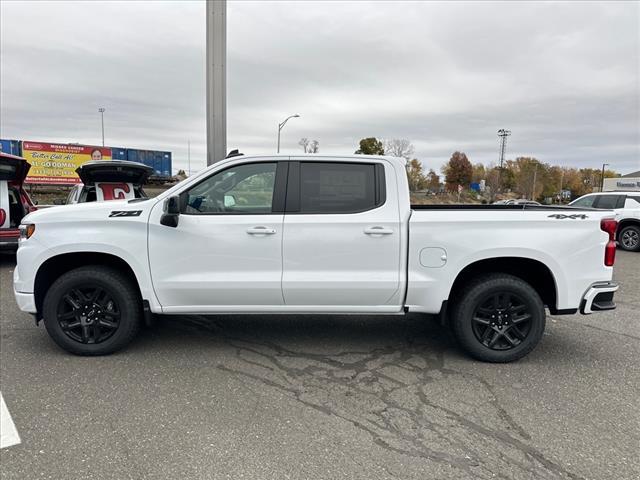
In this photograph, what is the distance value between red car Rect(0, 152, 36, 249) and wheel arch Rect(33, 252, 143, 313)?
4.89 m

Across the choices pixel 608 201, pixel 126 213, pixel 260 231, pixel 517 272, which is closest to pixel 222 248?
pixel 260 231

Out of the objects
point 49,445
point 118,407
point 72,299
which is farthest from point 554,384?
point 72,299

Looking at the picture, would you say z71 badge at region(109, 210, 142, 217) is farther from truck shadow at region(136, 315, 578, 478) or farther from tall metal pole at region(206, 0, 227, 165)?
tall metal pole at region(206, 0, 227, 165)

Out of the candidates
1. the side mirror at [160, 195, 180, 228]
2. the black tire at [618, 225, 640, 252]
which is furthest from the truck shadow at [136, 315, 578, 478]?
the black tire at [618, 225, 640, 252]

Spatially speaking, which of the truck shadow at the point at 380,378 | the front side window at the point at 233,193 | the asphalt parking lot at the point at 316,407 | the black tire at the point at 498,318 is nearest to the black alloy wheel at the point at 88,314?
the asphalt parking lot at the point at 316,407

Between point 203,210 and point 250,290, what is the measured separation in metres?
0.85

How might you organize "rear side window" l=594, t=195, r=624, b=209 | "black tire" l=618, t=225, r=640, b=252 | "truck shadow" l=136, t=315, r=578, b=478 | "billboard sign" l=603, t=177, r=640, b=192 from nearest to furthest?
"truck shadow" l=136, t=315, r=578, b=478, "black tire" l=618, t=225, r=640, b=252, "rear side window" l=594, t=195, r=624, b=209, "billboard sign" l=603, t=177, r=640, b=192

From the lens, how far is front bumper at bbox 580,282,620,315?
3936 mm

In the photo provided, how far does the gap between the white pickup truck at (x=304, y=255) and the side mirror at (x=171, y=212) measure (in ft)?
0.03

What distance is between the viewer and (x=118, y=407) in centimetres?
320

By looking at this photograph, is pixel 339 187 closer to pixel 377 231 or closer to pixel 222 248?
pixel 377 231

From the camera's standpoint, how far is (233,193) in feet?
13.2

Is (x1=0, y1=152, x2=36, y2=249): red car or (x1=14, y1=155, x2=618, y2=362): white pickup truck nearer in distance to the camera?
(x1=14, y1=155, x2=618, y2=362): white pickup truck

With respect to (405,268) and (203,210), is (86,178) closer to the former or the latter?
(203,210)
